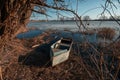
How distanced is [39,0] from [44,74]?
9.00 m

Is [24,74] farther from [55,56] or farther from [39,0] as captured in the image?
[39,0]

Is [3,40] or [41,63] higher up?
[3,40]

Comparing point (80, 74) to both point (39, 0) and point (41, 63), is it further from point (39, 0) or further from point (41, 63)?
point (39, 0)

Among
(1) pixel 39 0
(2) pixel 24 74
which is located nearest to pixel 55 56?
(2) pixel 24 74

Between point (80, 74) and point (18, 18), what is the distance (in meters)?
9.22

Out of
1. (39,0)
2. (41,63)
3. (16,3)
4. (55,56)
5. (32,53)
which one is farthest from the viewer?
(32,53)

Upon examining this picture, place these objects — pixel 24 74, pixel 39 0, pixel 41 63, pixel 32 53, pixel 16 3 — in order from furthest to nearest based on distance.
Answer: pixel 32 53
pixel 41 63
pixel 24 74
pixel 39 0
pixel 16 3

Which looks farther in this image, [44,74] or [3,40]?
[44,74]

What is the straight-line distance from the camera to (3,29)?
3193 mm

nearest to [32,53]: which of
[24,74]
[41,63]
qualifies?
[41,63]

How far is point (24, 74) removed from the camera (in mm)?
11602

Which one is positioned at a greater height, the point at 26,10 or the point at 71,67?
the point at 26,10

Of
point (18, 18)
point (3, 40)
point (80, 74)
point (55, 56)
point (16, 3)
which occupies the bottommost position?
point (80, 74)

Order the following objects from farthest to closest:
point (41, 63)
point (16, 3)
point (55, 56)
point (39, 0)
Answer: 1. point (41, 63)
2. point (55, 56)
3. point (39, 0)
4. point (16, 3)
